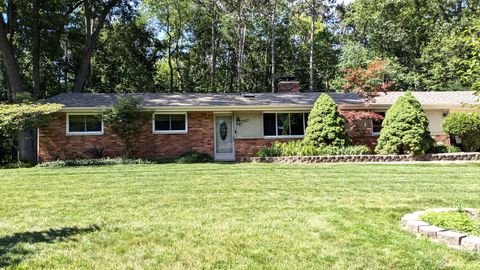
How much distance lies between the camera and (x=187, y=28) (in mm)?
33406

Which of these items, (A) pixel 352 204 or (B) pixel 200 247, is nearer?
(B) pixel 200 247

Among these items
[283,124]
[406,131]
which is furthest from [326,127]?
[406,131]

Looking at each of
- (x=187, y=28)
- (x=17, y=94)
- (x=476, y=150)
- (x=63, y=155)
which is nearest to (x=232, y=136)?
(x=63, y=155)

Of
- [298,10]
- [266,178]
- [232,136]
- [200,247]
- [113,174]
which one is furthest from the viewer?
[298,10]

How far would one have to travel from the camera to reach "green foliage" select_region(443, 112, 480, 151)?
16375 millimetres

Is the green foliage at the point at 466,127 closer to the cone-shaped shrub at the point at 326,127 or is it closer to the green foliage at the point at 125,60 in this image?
the cone-shaped shrub at the point at 326,127

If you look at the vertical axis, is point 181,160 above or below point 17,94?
below

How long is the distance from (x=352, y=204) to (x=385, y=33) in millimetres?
26764

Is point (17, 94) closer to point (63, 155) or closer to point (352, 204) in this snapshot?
point (63, 155)

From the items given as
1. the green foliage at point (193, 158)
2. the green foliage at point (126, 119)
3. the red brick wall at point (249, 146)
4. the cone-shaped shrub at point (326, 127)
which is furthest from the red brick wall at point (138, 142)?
the cone-shaped shrub at point (326, 127)

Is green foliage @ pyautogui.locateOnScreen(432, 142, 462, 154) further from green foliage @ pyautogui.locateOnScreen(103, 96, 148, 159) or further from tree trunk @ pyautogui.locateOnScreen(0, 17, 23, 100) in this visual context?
tree trunk @ pyautogui.locateOnScreen(0, 17, 23, 100)

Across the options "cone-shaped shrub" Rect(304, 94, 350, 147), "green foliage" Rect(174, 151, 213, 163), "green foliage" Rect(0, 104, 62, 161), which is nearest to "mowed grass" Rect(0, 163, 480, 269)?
"green foliage" Rect(0, 104, 62, 161)

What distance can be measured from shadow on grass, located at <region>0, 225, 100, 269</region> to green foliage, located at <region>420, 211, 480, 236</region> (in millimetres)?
4268

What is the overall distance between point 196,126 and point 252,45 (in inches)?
710
